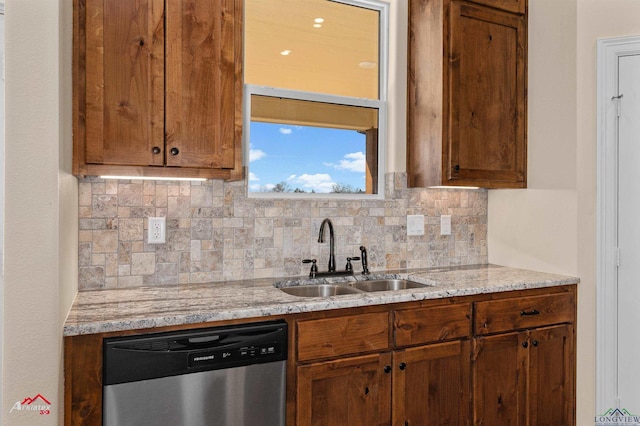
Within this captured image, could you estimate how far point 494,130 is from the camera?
2.83 metres

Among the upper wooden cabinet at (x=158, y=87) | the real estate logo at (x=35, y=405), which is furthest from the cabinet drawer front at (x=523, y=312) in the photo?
the real estate logo at (x=35, y=405)

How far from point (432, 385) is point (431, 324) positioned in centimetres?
30

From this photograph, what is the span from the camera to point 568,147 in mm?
2789

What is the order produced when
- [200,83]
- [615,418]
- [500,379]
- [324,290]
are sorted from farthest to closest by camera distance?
[615,418], [324,290], [500,379], [200,83]

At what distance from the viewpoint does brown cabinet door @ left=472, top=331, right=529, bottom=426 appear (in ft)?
7.88

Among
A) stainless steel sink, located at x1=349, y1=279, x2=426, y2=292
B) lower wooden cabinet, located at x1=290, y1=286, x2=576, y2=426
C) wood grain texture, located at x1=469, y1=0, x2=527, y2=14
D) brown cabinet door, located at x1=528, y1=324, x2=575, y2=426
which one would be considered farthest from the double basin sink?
wood grain texture, located at x1=469, y1=0, x2=527, y2=14

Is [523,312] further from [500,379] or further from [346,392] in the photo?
[346,392]

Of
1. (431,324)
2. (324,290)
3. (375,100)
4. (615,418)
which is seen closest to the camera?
(431,324)

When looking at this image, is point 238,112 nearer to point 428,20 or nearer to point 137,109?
point 137,109

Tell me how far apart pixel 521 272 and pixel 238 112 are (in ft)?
6.40

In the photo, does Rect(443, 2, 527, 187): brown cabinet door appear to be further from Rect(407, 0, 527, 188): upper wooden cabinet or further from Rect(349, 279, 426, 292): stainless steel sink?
Rect(349, 279, 426, 292): stainless steel sink

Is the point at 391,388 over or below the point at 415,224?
below

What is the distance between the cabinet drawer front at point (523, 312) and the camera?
2.41m

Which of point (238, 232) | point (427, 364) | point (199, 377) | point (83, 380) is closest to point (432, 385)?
point (427, 364)
